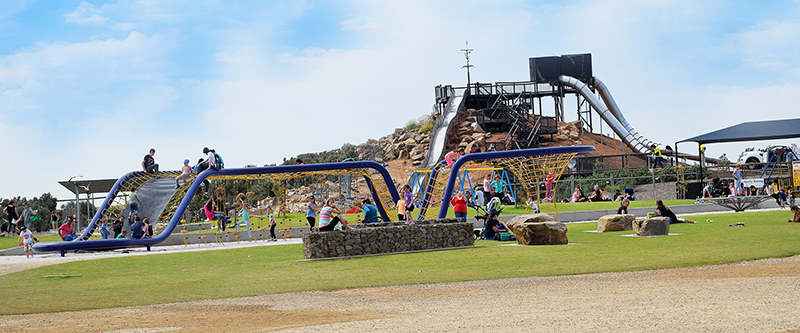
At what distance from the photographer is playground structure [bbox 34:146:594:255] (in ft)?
69.2

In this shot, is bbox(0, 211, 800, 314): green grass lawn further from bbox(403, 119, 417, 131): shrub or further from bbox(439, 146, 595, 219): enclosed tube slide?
bbox(403, 119, 417, 131): shrub

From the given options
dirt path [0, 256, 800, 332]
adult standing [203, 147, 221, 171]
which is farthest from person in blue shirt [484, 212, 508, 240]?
adult standing [203, 147, 221, 171]

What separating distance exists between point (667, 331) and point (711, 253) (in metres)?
7.26

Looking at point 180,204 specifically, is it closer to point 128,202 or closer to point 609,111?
point 128,202

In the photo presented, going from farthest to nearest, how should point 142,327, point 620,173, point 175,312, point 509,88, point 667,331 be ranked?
point 509,88
point 620,173
point 175,312
point 142,327
point 667,331

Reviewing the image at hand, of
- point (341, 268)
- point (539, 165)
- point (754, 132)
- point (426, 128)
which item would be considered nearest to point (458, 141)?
point (426, 128)

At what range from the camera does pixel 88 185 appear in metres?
28.6

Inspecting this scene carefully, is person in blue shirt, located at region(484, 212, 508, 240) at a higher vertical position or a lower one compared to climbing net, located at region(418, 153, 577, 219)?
lower

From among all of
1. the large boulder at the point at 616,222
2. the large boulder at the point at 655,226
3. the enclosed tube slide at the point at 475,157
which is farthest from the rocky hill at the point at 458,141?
the large boulder at the point at 655,226

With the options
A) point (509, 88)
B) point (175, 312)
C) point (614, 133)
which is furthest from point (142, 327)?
point (614, 133)

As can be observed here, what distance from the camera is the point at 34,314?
927 centimetres

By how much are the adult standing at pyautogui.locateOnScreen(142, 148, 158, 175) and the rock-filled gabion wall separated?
12762 millimetres

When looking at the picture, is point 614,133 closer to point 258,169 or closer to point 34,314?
point 258,169

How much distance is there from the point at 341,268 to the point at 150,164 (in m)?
15.2
